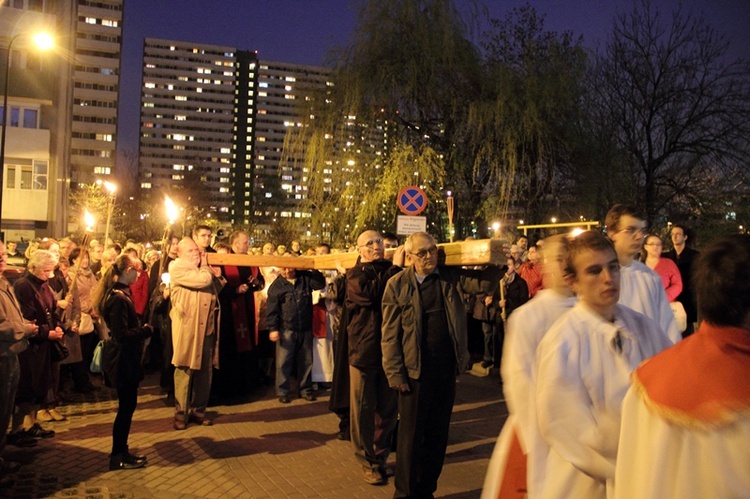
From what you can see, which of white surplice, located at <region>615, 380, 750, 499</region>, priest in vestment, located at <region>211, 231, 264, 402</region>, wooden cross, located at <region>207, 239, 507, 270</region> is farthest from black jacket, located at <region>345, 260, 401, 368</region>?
white surplice, located at <region>615, 380, 750, 499</region>

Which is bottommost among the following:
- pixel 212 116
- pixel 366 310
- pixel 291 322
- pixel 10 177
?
pixel 291 322

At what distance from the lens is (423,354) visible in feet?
17.2

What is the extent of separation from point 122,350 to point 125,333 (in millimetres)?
166

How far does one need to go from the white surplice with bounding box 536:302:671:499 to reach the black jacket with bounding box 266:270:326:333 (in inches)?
280

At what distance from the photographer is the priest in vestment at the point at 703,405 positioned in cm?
157

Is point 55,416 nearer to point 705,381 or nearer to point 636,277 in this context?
point 636,277

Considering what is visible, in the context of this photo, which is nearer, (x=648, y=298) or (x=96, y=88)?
(x=648, y=298)

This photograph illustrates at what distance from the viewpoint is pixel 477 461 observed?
21.4ft

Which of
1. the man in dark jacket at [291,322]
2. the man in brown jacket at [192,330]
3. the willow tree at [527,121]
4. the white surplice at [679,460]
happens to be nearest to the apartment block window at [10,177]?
the willow tree at [527,121]

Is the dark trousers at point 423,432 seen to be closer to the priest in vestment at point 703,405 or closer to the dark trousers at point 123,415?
the dark trousers at point 123,415

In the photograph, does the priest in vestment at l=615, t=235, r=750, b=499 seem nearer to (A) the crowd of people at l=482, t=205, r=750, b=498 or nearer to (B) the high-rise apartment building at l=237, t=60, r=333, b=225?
(A) the crowd of people at l=482, t=205, r=750, b=498

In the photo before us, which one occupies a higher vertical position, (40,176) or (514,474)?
(40,176)

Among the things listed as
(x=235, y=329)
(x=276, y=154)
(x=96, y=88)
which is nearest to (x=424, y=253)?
(x=235, y=329)

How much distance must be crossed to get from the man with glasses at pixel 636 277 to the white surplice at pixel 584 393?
1.38 m
